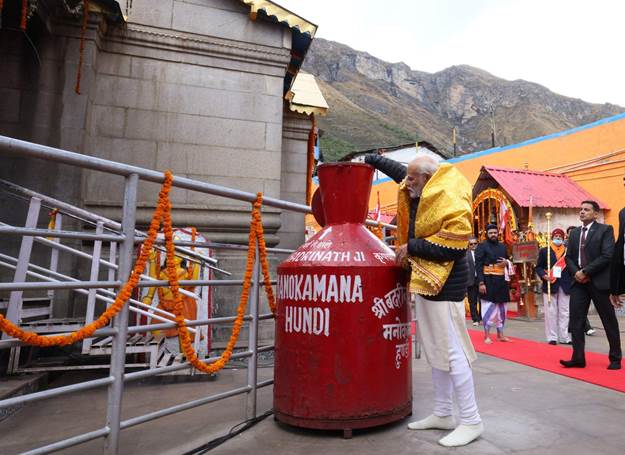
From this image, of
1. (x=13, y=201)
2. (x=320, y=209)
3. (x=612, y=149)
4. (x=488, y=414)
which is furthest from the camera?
(x=612, y=149)

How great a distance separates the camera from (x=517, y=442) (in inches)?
102

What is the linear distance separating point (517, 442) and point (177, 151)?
531cm

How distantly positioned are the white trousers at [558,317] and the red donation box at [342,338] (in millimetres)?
4748

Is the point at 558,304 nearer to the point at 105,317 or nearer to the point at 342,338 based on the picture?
the point at 342,338

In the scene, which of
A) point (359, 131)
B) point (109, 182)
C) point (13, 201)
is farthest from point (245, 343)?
point (359, 131)

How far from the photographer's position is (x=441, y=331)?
2.68m

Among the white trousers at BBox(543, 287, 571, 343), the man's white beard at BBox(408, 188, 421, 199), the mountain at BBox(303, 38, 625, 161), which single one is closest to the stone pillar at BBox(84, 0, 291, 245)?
the man's white beard at BBox(408, 188, 421, 199)

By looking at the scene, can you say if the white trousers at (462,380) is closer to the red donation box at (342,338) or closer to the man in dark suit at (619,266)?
the red donation box at (342,338)

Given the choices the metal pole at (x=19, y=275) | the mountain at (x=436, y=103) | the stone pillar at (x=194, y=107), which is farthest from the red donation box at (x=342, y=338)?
the mountain at (x=436, y=103)

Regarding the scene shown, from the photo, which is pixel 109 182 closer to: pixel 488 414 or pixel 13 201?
pixel 13 201

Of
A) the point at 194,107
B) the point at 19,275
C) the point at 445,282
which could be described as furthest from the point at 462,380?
the point at 194,107

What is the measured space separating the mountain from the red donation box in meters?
83.7

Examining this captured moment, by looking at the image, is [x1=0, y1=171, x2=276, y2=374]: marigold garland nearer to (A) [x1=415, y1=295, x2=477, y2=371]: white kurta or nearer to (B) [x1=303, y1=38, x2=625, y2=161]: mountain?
(A) [x1=415, y1=295, x2=477, y2=371]: white kurta

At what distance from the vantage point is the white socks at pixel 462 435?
8.35 feet
